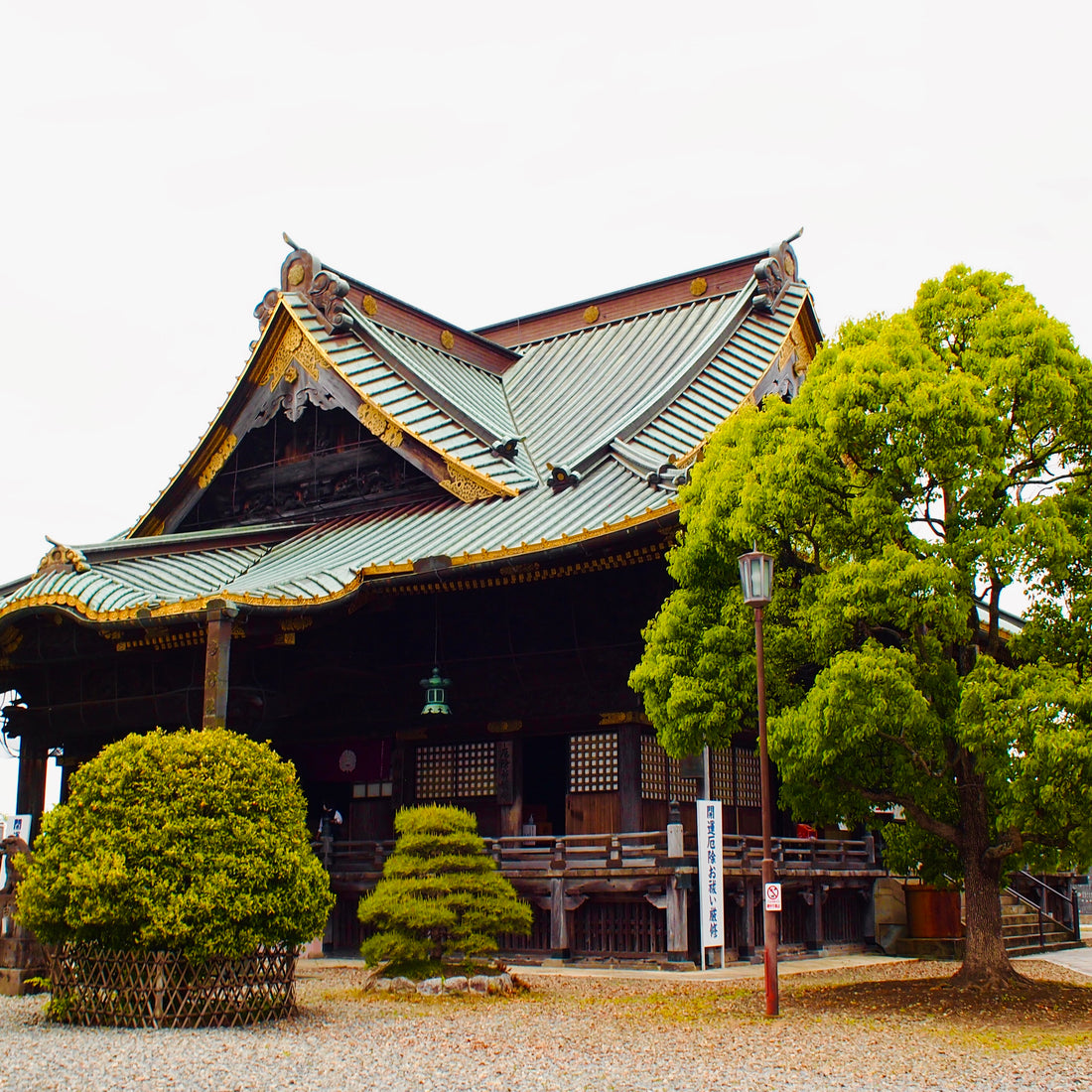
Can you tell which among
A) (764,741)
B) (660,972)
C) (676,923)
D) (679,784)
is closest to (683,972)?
(660,972)

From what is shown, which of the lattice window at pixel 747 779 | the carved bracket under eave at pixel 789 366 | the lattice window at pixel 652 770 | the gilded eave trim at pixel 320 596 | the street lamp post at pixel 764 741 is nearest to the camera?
the street lamp post at pixel 764 741

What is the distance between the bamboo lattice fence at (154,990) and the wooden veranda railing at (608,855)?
6141mm

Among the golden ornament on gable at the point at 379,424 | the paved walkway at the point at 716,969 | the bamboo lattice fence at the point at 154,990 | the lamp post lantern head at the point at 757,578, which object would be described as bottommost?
the paved walkway at the point at 716,969

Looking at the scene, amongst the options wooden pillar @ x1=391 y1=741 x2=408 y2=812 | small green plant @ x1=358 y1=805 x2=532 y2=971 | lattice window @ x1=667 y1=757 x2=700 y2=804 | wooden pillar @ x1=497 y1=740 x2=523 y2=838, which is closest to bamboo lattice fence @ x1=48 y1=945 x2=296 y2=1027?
small green plant @ x1=358 y1=805 x2=532 y2=971

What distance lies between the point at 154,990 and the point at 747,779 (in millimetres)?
11375

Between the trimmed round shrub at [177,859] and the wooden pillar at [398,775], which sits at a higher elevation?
the wooden pillar at [398,775]

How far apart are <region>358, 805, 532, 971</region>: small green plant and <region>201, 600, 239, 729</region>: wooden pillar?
3.06m

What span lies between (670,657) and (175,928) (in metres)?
5.80

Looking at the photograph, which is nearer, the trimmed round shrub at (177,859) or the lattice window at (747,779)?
the trimmed round shrub at (177,859)

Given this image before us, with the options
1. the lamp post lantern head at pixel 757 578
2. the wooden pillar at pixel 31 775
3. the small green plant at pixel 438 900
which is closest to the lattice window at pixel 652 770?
the small green plant at pixel 438 900

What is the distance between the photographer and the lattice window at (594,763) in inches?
721

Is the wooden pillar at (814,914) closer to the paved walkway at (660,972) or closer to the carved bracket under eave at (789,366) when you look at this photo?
the paved walkway at (660,972)

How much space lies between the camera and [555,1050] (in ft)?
32.2

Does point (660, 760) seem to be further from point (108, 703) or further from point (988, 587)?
point (108, 703)
